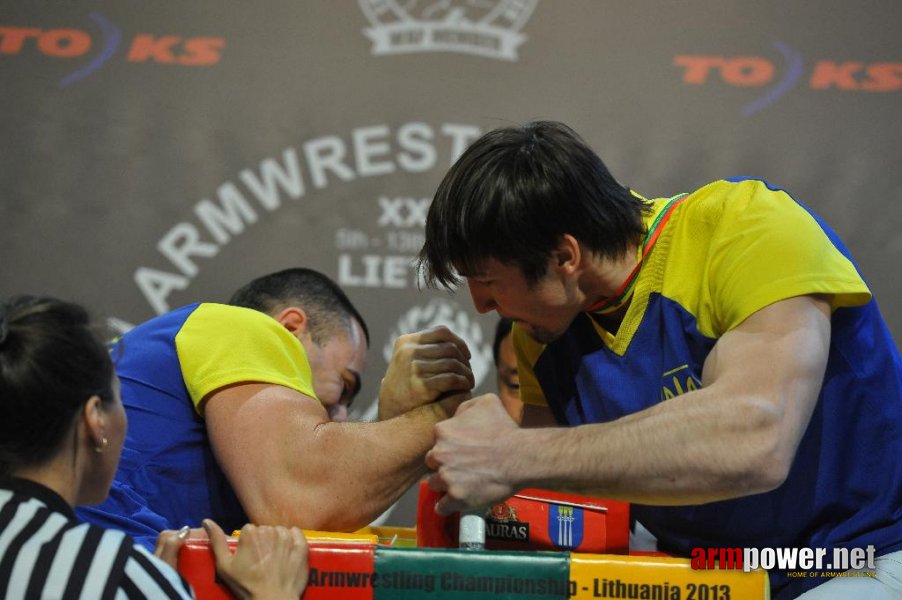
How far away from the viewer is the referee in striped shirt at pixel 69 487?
1053 mm

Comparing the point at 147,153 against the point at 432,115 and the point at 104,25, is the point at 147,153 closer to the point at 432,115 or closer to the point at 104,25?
the point at 104,25

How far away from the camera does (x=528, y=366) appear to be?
173cm

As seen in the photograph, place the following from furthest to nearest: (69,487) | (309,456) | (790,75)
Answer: (790,75) → (309,456) → (69,487)

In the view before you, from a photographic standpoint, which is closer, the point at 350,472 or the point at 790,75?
the point at 350,472

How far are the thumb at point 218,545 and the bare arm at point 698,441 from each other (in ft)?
0.89

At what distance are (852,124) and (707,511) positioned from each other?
173 centimetres

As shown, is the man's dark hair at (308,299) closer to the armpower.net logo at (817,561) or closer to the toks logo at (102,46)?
the toks logo at (102,46)

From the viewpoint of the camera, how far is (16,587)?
3.41 ft

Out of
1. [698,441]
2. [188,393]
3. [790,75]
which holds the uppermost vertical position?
[790,75]

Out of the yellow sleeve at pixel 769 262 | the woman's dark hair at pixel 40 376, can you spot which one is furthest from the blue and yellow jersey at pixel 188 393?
the yellow sleeve at pixel 769 262

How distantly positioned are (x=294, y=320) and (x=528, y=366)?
0.65 m

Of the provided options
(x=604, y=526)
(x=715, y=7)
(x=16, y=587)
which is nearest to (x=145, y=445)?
(x=16, y=587)

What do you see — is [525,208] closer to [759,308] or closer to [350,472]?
[759,308]

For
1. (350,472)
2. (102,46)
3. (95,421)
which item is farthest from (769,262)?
(102,46)
